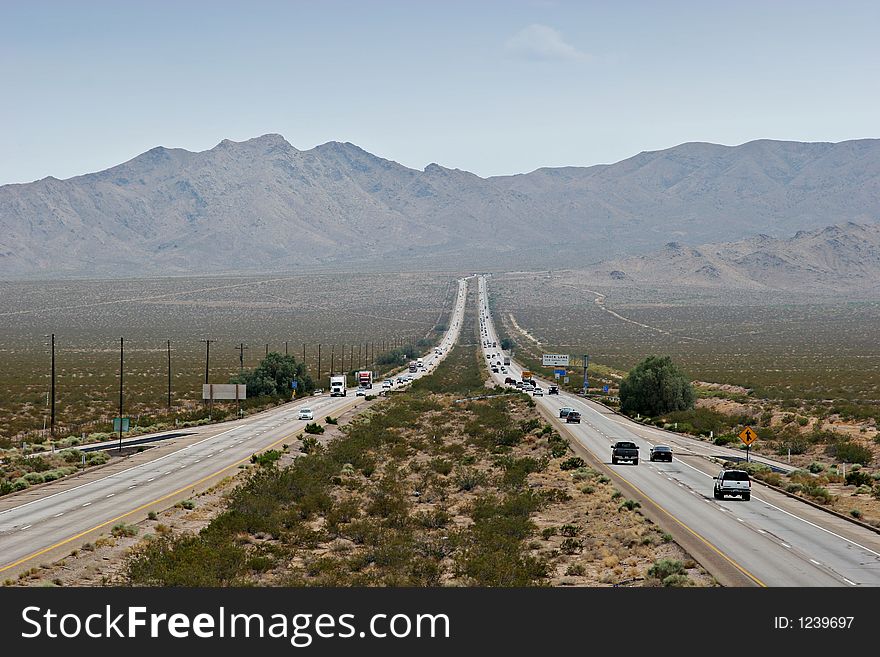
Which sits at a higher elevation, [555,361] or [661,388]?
[661,388]

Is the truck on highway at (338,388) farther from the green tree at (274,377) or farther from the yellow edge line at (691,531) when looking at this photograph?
the yellow edge line at (691,531)

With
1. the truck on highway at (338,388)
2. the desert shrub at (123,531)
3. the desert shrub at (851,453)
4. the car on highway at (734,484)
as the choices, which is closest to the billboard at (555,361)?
the truck on highway at (338,388)

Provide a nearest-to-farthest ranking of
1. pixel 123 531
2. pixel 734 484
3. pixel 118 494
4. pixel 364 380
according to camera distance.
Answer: pixel 123 531 → pixel 734 484 → pixel 118 494 → pixel 364 380

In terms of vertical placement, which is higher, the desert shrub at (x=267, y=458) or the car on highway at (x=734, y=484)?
the car on highway at (x=734, y=484)

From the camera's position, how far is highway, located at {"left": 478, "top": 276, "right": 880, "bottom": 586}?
24.0 meters

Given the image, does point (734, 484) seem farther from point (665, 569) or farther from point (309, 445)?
point (309, 445)

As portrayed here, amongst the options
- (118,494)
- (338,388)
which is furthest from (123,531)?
(338,388)

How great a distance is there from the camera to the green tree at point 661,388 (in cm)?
8200

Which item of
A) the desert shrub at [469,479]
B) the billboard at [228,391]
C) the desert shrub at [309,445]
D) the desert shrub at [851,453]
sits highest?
the desert shrub at [469,479]

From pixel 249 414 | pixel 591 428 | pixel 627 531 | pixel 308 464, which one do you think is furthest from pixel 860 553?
pixel 249 414

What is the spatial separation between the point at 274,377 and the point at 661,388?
3874 centimetres

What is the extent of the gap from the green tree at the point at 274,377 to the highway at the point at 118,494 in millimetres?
29522

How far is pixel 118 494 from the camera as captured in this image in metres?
39.7
